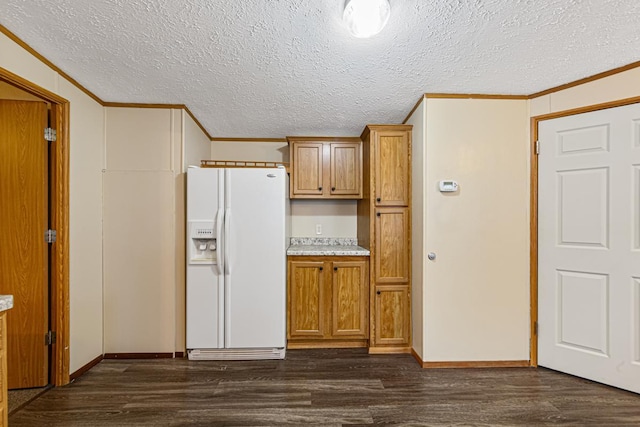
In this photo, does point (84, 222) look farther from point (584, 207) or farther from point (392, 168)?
point (584, 207)

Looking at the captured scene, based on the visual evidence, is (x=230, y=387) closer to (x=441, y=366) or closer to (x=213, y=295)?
(x=213, y=295)

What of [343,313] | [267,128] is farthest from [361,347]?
[267,128]

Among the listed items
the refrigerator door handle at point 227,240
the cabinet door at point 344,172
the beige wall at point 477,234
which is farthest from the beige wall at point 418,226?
the refrigerator door handle at point 227,240

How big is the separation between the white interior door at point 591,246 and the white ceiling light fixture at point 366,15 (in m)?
1.86

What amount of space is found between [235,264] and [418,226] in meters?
1.66

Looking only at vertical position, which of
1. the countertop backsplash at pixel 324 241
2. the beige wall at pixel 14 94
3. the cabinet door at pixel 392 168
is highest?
the beige wall at pixel 14 94

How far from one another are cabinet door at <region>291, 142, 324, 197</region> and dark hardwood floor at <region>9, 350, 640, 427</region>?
1777 mm

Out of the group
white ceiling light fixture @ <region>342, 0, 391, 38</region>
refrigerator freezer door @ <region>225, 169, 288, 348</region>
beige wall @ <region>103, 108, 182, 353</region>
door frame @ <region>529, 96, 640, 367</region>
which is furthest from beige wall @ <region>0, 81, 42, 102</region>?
door frame @ <region>529, 96, 640, 367</region>

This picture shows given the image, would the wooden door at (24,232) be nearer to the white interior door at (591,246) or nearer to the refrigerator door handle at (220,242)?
the refrigerator door handle at (220,242)

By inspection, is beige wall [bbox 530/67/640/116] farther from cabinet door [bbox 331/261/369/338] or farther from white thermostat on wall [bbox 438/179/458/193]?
cabinet door [bbox 331/261/369/338]

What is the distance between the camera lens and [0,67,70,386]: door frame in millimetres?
2119

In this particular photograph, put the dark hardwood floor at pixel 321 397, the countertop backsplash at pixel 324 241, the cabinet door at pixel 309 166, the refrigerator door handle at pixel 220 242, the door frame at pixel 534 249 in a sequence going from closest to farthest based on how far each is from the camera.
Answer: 1. the dark hardwood floor at pixel 321 397
2. the door frame at pixel 534 249
3. the refrigerator door handle at pixel 220 242
4. the cabinet door at pixel 309 166
5. the countertop backsplash at pixel 324 241

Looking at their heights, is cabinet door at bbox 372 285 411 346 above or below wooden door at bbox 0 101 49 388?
Result: below

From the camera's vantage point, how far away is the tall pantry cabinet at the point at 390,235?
110 inches
